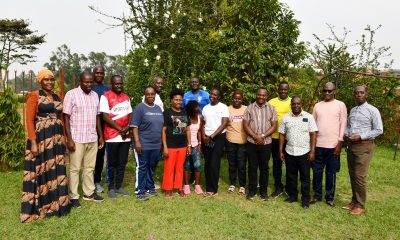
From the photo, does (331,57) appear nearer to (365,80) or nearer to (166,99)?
(365,80)

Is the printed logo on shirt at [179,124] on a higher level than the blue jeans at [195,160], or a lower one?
higher

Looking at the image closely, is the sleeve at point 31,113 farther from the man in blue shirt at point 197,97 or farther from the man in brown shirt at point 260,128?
the man in brown shirt at point 260,128

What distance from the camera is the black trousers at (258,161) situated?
5211mm

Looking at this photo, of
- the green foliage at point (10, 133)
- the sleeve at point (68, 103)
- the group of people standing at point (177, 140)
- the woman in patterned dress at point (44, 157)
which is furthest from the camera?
the green foliage at point (10, 133)

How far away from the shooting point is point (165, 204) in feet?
16.2

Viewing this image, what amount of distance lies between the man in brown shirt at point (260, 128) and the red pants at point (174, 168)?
113 centimetres

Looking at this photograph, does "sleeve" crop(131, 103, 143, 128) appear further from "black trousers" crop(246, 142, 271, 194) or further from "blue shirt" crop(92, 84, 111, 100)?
"black trousers" crop(246, 142, 271, 194)

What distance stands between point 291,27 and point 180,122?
12.0 ft

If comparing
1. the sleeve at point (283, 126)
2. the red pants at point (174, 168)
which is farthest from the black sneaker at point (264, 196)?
the red pants at point (174, 168)

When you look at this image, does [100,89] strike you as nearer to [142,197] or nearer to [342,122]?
[142,197]

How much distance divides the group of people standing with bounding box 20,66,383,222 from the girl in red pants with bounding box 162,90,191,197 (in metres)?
0.02

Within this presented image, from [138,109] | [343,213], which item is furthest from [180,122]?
[343,213]

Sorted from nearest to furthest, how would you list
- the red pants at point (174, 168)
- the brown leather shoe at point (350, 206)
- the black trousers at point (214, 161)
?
the brown leather shoe at point (350, 206) < the red pants at point (174, 168) < the black trousers at point (214, 161)

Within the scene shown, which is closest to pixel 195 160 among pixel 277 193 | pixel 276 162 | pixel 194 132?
pixel 194 132
